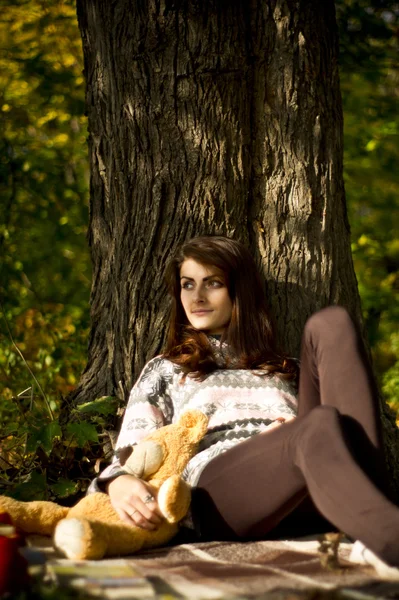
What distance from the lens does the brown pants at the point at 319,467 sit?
→ 245 centimetres

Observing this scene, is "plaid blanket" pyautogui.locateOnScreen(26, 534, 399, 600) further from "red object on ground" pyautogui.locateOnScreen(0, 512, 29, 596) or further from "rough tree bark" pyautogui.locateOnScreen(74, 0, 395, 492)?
"rough tree bark" pyautogui.locateOnScreen(74, 0, 395, 492)

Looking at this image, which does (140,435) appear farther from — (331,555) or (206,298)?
(331,555)

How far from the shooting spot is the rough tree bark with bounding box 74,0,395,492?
3961 mm

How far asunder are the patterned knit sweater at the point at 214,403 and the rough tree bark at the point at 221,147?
48 centimetres

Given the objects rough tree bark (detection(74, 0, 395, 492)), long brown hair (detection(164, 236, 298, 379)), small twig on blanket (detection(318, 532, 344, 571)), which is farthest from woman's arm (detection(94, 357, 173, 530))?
small twig on blanket (detection(318, 532, 344, 571))

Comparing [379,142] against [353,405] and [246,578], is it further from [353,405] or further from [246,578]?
[246,578]

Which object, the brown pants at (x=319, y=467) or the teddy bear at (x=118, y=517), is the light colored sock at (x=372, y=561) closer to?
the brown pants at (x=319, y=467)

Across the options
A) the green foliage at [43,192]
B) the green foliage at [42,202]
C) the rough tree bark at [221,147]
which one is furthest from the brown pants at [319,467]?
the green foliage at [43,192]

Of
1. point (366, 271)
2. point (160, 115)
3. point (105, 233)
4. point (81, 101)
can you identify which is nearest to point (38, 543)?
point (105, 233)

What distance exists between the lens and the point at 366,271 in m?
8.86

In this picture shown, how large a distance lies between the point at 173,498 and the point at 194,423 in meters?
0.41

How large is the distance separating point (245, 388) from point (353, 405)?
81 cm

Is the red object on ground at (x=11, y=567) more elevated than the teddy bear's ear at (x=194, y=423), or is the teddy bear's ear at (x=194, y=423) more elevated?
the teddy bear's ear at (x=194, y=423)

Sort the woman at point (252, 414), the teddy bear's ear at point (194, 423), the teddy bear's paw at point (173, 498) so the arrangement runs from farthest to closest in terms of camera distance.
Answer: the teddy bear's ear at point (194, 423), the teddy bear's paw at point (173, 498), the woman at point (252, 414)
